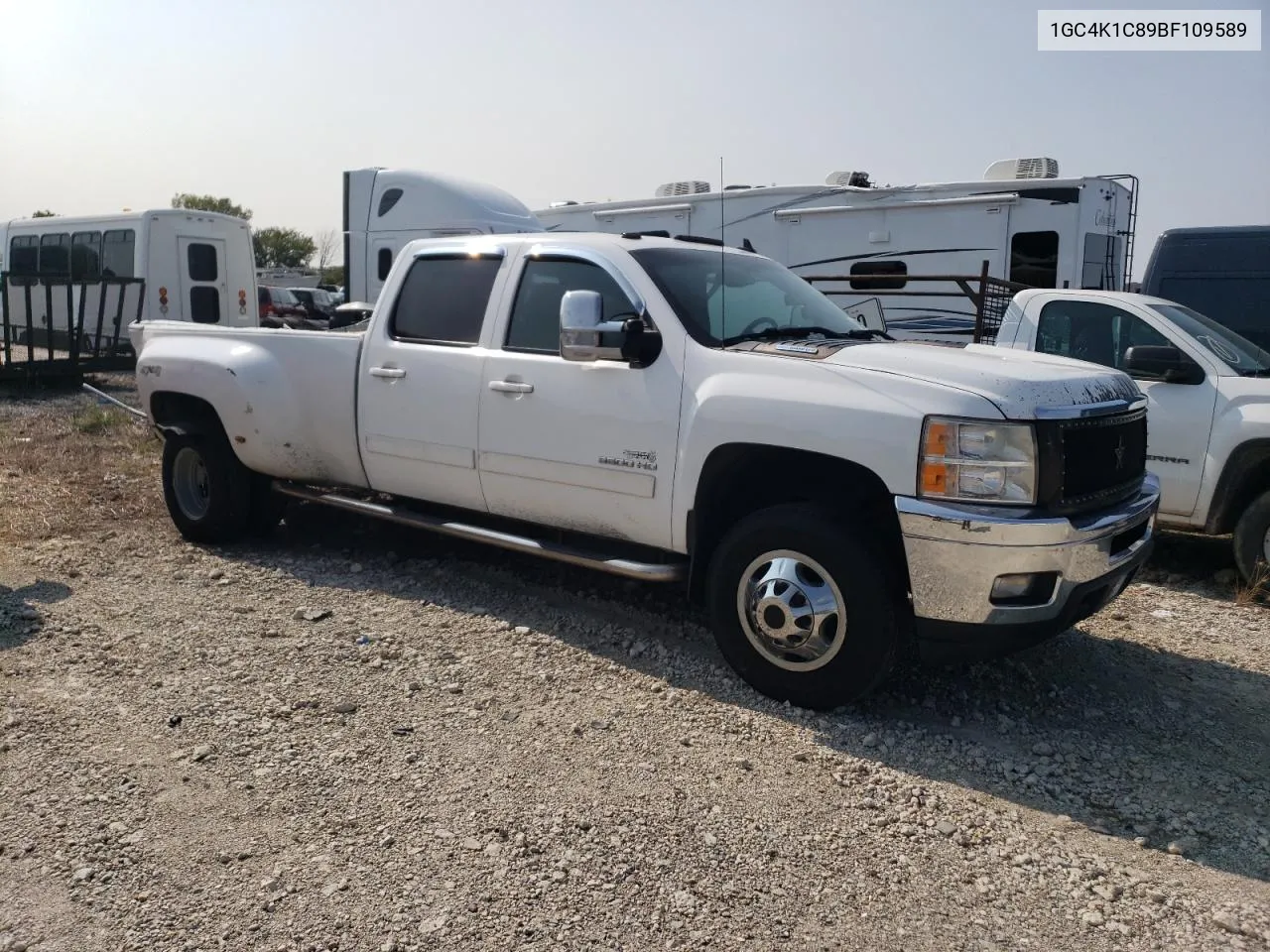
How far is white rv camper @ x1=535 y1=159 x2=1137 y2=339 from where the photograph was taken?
1127 centimetres

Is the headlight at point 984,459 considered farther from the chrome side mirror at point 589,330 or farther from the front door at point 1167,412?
the front door at point 1167,412

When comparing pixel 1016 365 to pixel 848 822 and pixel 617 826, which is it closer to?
pixel 848 822

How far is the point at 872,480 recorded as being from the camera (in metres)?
4.10

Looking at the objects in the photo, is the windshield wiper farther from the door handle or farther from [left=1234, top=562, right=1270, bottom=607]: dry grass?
[left=1234, top=562, right=1270, bottom=607]: dry grass

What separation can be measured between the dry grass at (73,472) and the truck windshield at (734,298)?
438cm

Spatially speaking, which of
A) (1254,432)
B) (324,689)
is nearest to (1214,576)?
(1254,432)

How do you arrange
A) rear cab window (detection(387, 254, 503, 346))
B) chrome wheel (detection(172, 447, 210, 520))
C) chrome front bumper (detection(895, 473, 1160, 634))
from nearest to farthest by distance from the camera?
chrome front bumper (detection(895, 473, 1160, 634))
rear cab window (detection(387, 254, 503, 346))
chrome wheel (detection(172, 447, 210, 520))

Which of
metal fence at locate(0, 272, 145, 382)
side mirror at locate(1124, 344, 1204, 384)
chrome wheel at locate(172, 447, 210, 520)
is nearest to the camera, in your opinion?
side mirror at locate(1124, 344, 1204, 384)

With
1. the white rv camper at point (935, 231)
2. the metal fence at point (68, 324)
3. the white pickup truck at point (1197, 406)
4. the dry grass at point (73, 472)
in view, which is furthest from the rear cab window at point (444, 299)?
the metal fence at point (68, 324)

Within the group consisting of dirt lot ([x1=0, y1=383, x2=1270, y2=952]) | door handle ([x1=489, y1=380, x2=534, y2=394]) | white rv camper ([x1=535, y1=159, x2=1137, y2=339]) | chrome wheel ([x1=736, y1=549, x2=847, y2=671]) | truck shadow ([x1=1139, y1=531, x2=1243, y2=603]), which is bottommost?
dirt lot ([x1=0, y1=383, x2=1270, y2=952])

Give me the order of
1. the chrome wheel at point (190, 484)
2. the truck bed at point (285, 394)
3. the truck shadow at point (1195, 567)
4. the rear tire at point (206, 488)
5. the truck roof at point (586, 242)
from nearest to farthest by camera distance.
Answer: the truck roof at point (586, 242) < the truck bed at point (285, 394) < the truck shadow at point (1195, 567) < the rear tire at point (206, 488) < the chrome wheel at point (190, 484)

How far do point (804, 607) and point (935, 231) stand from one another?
8.96 meters

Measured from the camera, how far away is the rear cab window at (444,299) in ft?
17.8

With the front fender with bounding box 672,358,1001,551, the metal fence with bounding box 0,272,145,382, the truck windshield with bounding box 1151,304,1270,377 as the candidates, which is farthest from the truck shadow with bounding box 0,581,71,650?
the metal fence with bounding box 0,272,145,382
